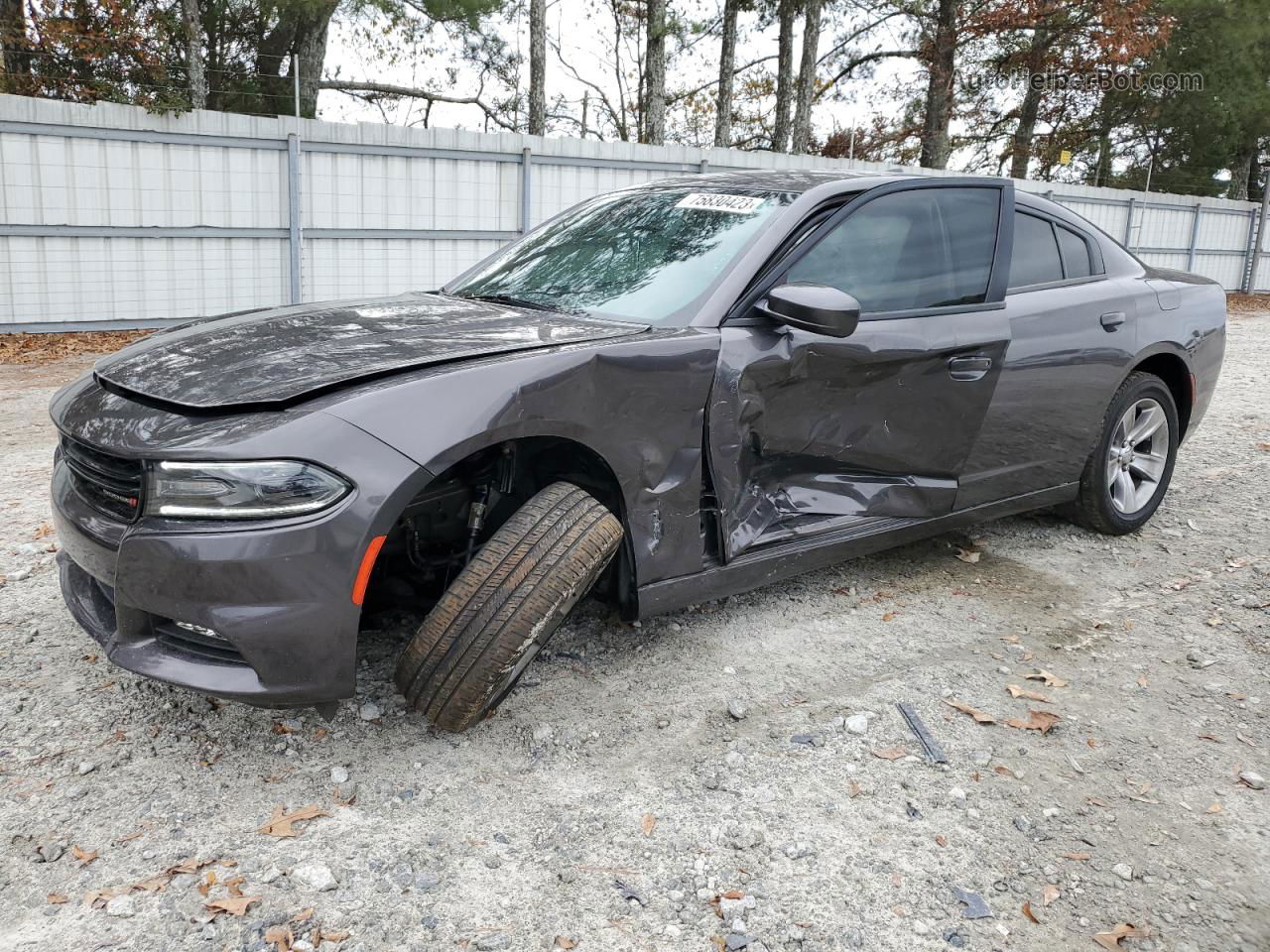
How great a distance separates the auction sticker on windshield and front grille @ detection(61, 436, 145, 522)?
84.3 inches

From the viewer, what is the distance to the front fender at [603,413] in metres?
2.64

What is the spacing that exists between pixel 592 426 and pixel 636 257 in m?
0.98

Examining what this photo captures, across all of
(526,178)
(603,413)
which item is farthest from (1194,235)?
(603,413)

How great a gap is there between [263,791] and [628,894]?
100cm

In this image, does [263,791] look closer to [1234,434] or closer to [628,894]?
[628,894]

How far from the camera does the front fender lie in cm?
264

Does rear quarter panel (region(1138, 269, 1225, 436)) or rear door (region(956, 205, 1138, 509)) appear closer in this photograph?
rear door (region(956, 205, 1138, 509))

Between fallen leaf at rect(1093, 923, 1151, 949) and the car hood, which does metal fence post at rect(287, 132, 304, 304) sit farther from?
fallen leaf at rect(1093, 923, 1151, 949)

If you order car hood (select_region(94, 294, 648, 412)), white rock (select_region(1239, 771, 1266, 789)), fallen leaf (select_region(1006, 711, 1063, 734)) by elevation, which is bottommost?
white rock (select_region(1239, 771, 1266, 789))

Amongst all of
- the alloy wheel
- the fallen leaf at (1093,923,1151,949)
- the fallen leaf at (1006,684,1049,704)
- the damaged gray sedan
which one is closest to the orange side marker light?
the damaged gray sedan

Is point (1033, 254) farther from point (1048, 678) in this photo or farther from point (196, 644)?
point (196, 644)

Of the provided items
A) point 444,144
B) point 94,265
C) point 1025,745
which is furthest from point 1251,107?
point 1025,745

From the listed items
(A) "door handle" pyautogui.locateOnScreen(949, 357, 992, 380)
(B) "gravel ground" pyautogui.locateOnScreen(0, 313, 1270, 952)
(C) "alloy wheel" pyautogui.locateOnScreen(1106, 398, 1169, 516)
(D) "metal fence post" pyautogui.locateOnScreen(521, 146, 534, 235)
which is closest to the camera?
(B) "gravel ground" pyautogui.locateOnScreen(0, 313, 1270, 952)

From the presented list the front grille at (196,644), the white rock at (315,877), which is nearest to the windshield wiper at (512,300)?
the front grille at (196,644)
